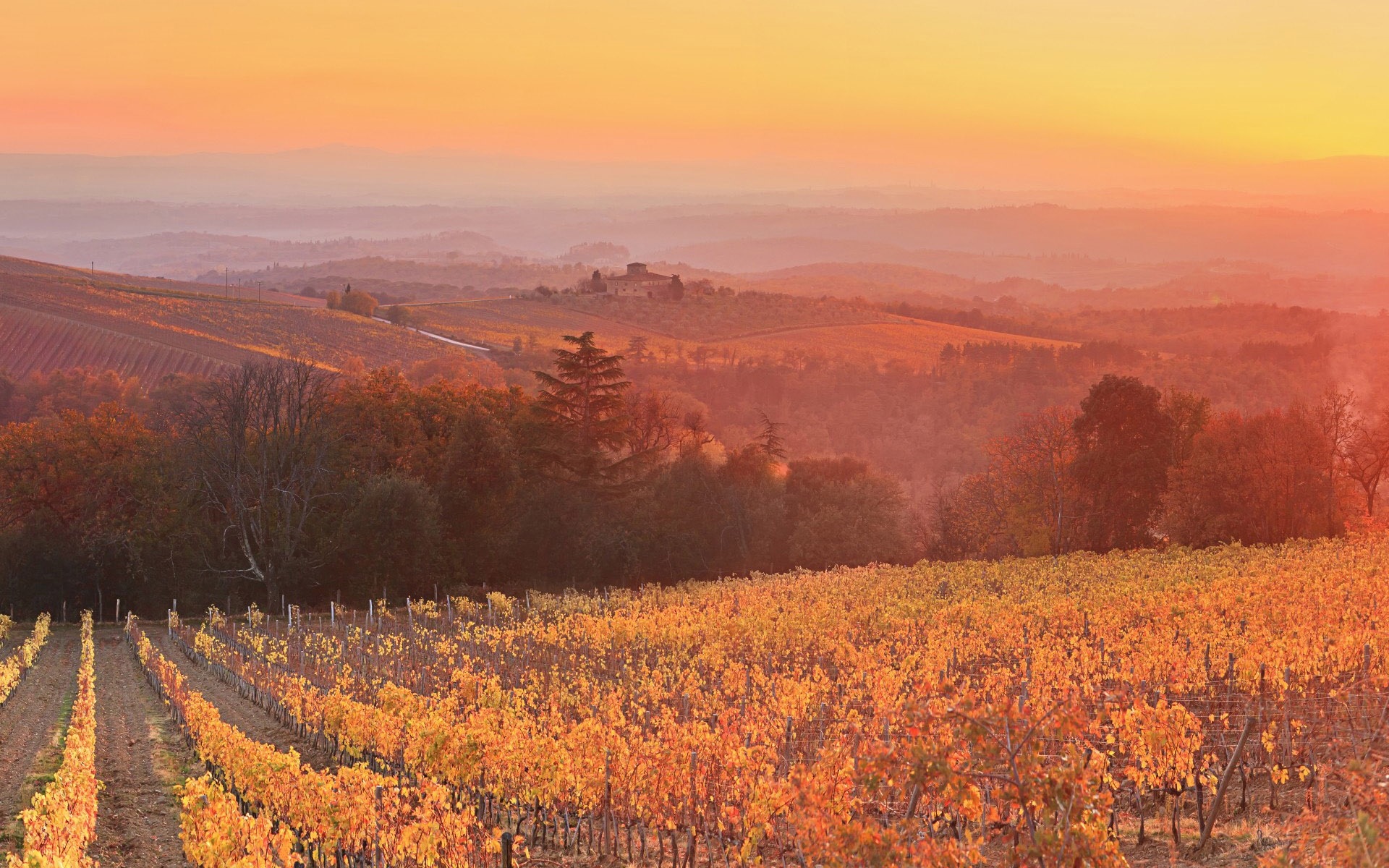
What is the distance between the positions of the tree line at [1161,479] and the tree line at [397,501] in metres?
4.89

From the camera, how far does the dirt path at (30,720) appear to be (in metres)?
16.1

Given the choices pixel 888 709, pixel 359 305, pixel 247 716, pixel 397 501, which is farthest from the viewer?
pixel 359 305

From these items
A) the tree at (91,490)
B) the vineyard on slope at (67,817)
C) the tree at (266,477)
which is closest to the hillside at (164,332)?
the tree at (91,490)

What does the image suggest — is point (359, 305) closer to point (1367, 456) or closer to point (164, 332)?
point (164, 332)

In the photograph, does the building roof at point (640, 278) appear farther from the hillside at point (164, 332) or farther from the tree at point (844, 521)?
the tree at point (844, 521)

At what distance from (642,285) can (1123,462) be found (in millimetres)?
122940

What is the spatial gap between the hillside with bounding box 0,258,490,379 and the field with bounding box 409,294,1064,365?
41.3 feet

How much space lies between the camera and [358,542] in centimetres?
4250

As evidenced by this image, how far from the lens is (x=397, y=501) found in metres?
42.5

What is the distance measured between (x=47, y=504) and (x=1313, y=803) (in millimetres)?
45177

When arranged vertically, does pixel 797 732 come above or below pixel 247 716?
above

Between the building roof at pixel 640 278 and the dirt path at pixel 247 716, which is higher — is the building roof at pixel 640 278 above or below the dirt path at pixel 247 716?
above

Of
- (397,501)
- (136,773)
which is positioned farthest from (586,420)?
(136,773)

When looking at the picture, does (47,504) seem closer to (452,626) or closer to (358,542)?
(358,542)
